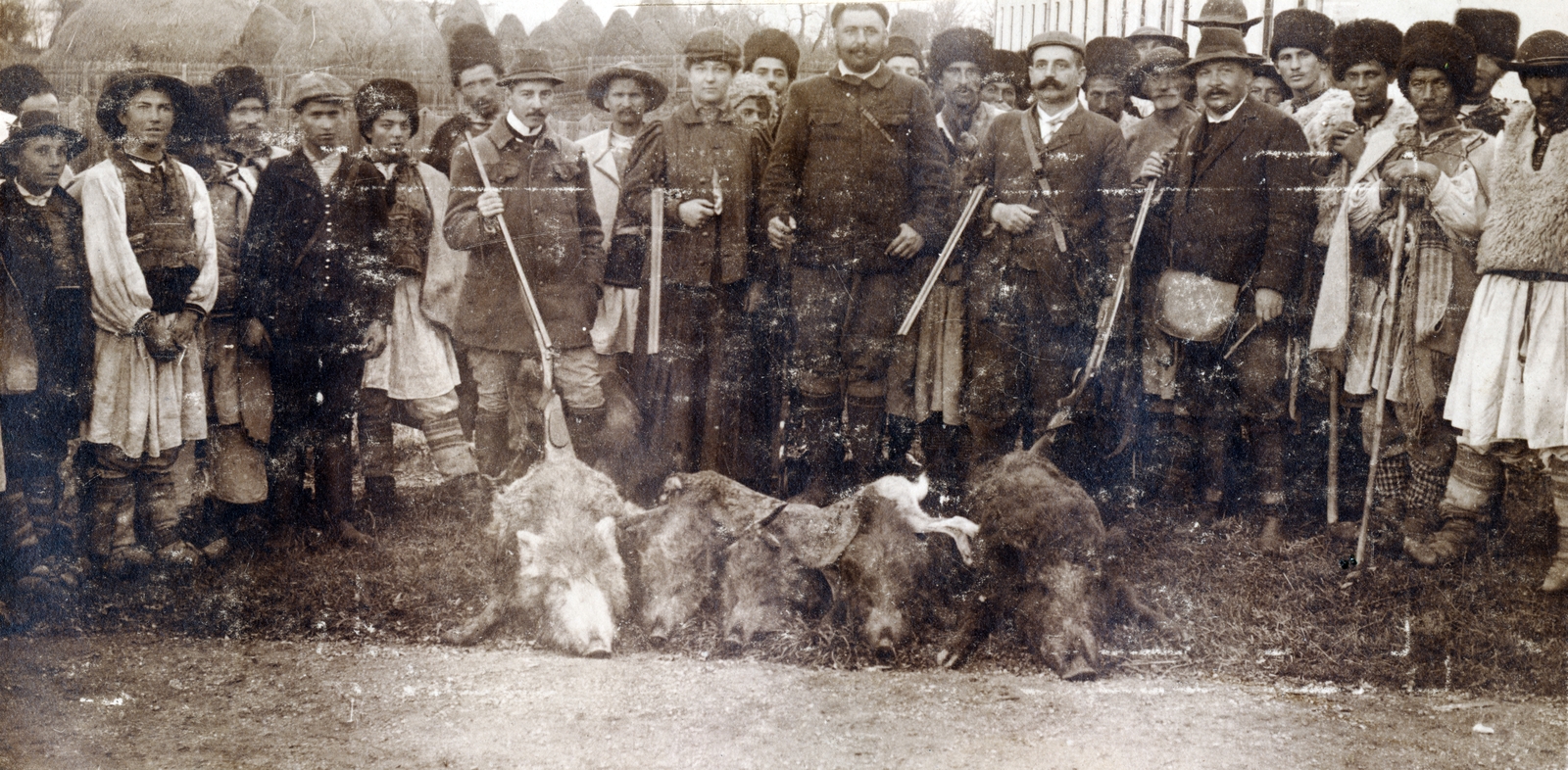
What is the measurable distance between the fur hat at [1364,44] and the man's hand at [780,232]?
7.18 ft

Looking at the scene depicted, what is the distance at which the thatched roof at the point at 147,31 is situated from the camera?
4438 millimetres

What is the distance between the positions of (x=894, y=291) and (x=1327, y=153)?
1.79 metres

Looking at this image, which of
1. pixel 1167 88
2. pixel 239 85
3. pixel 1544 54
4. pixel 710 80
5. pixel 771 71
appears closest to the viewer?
pixel 1544 54

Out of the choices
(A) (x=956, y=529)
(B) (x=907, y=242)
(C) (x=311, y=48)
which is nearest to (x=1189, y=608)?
(A) (x=956, y=529)

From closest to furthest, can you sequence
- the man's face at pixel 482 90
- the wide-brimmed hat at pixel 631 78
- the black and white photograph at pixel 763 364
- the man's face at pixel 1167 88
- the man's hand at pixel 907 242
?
the black and white photograph at pixel 763 364 < the man's hand at pixel 907 242 < the man's face at pixel 482 90 < the wide-brimmed hat at pixel 631 78 < the man's face at pixel 1167 88

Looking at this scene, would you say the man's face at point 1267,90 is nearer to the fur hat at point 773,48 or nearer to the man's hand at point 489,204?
the fur hat at point 773,48

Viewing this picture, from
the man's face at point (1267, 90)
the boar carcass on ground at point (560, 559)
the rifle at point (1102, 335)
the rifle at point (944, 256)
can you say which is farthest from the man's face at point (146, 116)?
the man's face at point (1267, 90)

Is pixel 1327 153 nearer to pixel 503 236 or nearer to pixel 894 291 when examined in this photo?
pixel 894 291

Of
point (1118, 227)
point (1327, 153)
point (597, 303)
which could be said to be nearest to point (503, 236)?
point (597, 303)

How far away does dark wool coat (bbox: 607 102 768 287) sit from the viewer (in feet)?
15.1

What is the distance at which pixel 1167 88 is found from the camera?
4.93 metres

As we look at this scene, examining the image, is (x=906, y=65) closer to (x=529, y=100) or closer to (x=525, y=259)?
(x=529, y=100)

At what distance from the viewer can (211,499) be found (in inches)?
183

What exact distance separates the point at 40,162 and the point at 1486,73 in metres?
5.40
